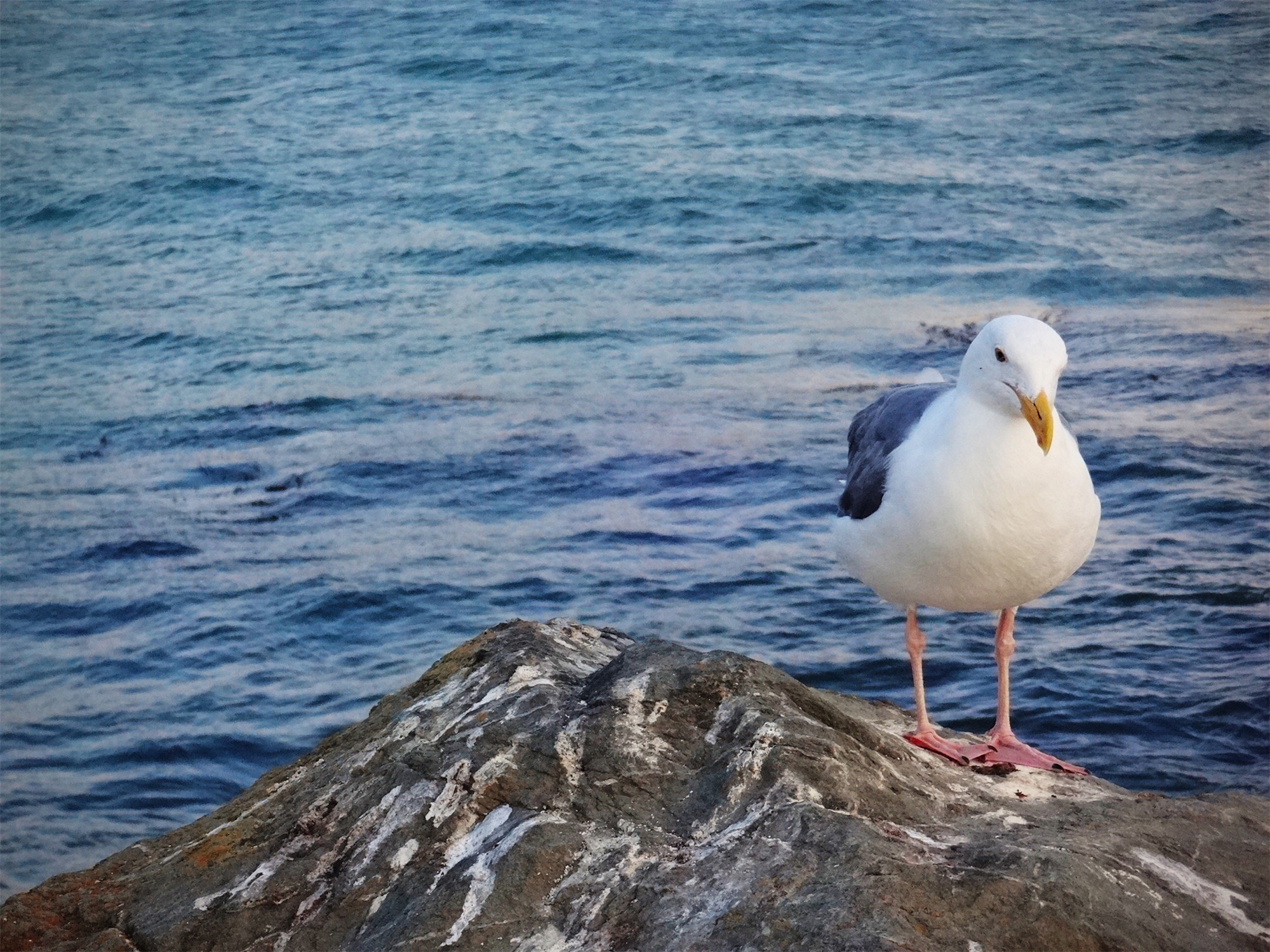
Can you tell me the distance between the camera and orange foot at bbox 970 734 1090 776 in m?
4.07

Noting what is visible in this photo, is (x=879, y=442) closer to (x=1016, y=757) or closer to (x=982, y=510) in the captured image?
(x=982, y=510)

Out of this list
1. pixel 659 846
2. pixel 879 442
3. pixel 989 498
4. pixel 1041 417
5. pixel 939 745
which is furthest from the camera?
pixel 879 442

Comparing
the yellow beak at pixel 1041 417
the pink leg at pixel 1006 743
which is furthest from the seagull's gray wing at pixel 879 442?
the pink leg at pixel 1006 743

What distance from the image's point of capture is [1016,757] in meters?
4.21

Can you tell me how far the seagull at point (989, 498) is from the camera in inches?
151

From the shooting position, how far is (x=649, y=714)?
10.9 feet

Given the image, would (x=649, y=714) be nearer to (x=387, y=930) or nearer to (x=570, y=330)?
(x=387, y=930)

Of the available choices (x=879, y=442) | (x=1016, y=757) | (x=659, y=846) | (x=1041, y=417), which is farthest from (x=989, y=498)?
(x=659, y=846)

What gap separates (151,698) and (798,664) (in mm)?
4081

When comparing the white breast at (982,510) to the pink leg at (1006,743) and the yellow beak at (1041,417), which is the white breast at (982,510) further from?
the pink leg at (1006,743)

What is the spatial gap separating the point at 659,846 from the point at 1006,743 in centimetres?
188

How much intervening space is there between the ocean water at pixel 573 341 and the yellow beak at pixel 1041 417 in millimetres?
3336

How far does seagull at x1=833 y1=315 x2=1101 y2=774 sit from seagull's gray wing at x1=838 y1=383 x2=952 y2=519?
29 millimetres

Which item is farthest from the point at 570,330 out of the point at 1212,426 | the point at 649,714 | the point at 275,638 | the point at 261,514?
the point at 649,714
